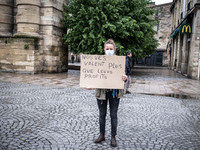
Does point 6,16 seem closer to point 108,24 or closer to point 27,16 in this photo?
point 27,16

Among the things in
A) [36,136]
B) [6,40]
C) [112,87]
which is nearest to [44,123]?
[36,136]

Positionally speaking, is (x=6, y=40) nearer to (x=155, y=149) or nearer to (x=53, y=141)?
(x=53, y=141)

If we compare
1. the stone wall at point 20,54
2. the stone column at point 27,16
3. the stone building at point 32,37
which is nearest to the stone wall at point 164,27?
the stone building at point 32,37

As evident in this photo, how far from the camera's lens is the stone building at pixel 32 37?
15.6 metres

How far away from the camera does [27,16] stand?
15633 mm

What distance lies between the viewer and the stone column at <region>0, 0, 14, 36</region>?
17.4 meters

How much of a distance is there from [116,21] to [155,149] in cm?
1154

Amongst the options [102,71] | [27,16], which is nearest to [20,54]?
[27,16]

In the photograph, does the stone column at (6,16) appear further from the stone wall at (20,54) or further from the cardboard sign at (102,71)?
the cardboard sign at (102,71)

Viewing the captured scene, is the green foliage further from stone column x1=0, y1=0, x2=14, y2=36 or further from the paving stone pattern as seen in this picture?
the paving stone pattern

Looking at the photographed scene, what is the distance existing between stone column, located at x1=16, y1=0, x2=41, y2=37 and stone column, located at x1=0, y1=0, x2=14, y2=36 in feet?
8.25

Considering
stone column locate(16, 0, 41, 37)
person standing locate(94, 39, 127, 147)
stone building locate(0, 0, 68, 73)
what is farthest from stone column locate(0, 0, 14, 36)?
person standing locate(94, 39, 127, 147)

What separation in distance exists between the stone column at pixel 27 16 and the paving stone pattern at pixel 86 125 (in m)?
10.2

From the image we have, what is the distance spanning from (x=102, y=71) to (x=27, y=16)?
14.1 meters
